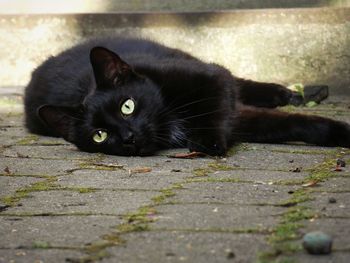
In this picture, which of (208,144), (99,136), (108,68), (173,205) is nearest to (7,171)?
(99,136)

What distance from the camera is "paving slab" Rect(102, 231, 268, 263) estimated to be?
222cm

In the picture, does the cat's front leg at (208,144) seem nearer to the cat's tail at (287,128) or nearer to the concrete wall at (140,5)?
the cat's tail at (287,128)

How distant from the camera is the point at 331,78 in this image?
6285mm

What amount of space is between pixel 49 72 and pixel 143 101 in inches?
41.3

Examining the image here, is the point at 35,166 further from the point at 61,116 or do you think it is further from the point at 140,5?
the point at 140,5

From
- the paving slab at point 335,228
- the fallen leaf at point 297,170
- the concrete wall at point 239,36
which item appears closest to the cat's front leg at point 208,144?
the fallen leaf at point 297,170

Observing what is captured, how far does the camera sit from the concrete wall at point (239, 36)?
6242 millimetres

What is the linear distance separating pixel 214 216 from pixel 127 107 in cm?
152

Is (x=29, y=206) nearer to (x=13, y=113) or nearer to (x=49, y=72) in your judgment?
(x=49, y=72)

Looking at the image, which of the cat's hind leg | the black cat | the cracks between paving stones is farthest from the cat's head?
the cat's hind leg

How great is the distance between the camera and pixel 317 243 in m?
2.16

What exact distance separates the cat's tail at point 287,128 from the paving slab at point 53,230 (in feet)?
5.66

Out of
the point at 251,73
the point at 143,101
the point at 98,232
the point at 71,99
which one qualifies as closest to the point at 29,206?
the point at 98,232

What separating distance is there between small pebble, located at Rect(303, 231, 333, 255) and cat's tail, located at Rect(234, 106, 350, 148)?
200 cm
